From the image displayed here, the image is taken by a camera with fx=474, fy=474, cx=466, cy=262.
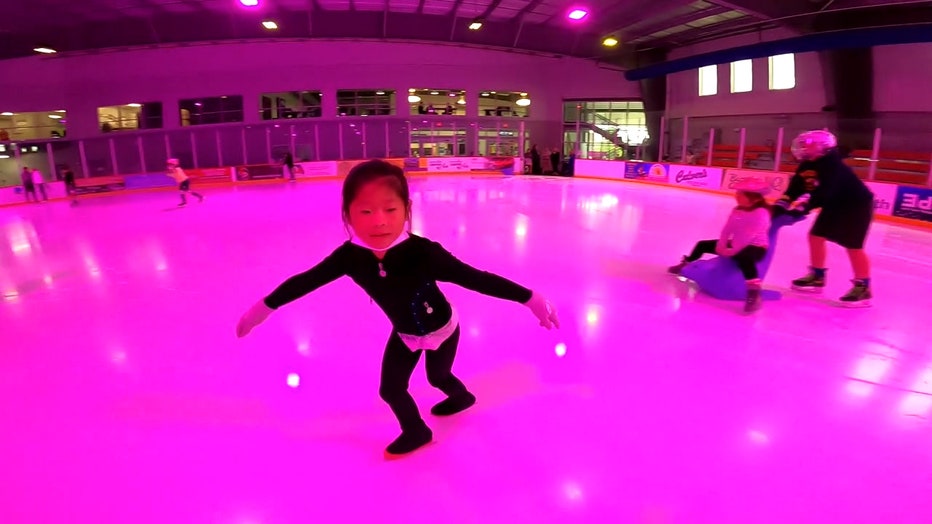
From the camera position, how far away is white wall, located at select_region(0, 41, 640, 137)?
51.6 feet

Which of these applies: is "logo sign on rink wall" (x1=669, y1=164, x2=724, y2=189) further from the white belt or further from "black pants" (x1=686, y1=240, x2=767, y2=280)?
the white belt

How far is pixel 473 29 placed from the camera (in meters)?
15.7

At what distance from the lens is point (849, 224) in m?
3.33

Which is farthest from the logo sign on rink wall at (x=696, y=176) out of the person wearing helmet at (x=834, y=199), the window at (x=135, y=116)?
the window at (x=135, y=116)

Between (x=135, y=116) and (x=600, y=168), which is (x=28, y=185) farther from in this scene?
(x=600, y=168)

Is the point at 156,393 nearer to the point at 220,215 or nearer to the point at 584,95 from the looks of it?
the point at 220,215

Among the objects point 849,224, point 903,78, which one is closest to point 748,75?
point 903,78

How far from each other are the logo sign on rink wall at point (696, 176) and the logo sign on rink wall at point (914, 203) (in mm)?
3984

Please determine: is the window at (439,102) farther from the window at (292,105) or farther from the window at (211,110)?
the window at (211,110)

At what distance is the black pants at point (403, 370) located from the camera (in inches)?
70.7

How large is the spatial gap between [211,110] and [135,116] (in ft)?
8.49

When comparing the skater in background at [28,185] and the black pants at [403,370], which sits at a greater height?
the skater in background at [28,185]

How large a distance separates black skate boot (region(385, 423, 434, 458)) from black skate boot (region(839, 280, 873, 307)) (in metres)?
3.36

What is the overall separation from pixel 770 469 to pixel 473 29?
1627 centimetres
